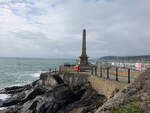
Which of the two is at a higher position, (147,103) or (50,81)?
(147,103)

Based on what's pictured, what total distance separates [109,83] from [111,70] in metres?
6.88

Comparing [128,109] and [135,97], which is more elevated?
[135,97]

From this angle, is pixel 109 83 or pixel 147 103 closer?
pixel 147 103

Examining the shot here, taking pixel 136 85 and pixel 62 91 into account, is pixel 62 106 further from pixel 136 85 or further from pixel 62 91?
pixel 136 85

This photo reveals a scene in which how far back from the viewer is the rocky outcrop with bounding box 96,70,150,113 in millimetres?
5055

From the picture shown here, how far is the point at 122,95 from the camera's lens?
5773 millimetres

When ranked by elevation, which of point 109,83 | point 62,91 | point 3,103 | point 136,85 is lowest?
point 3,103

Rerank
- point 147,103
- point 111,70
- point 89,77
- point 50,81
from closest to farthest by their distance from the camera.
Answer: point 147,103
point 89,77
point 111,70
point 50,81

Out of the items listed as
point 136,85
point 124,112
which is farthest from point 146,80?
point 124,112

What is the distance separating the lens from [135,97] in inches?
217

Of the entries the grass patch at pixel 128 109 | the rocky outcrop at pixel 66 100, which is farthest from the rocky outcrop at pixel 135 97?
the rocky outcrop at pixel 66 100

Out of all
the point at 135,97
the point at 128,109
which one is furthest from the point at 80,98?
the point at 128,109

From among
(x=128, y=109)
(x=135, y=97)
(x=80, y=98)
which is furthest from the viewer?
(x=80, y=98)

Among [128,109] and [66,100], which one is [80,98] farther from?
[128,109]
